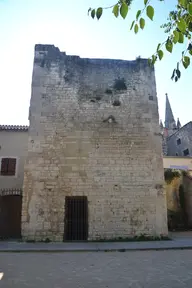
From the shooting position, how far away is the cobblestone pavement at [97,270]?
428cm

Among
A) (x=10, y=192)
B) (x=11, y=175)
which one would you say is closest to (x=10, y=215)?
(x=10, y=192)

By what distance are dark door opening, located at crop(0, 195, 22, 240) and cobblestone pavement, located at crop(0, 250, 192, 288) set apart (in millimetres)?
7011

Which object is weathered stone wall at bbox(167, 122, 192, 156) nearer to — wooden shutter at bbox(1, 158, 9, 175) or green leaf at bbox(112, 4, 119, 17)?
wooden shutter at bbox(1, 158, 9, 175)

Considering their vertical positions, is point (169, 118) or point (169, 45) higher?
point (169, 118)

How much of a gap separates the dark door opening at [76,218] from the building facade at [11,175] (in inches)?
169

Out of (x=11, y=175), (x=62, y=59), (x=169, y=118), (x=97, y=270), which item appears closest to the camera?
(x=97, y=270)

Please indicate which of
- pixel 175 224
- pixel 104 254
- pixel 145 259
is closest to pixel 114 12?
pixel 145 259

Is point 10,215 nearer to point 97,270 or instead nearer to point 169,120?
point 97,270

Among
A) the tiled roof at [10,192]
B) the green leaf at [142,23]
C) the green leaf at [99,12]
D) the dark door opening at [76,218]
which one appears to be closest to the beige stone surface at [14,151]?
the tiled roof at [10,192]

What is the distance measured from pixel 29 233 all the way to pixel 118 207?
12.8ft

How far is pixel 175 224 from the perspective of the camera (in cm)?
1423

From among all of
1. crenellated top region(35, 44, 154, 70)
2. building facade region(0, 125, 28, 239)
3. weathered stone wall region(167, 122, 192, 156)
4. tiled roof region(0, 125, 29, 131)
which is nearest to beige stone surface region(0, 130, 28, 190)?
building facade region(0, 125, 28, 239)

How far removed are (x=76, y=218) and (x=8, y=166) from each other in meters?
6.17

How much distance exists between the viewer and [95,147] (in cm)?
1082
